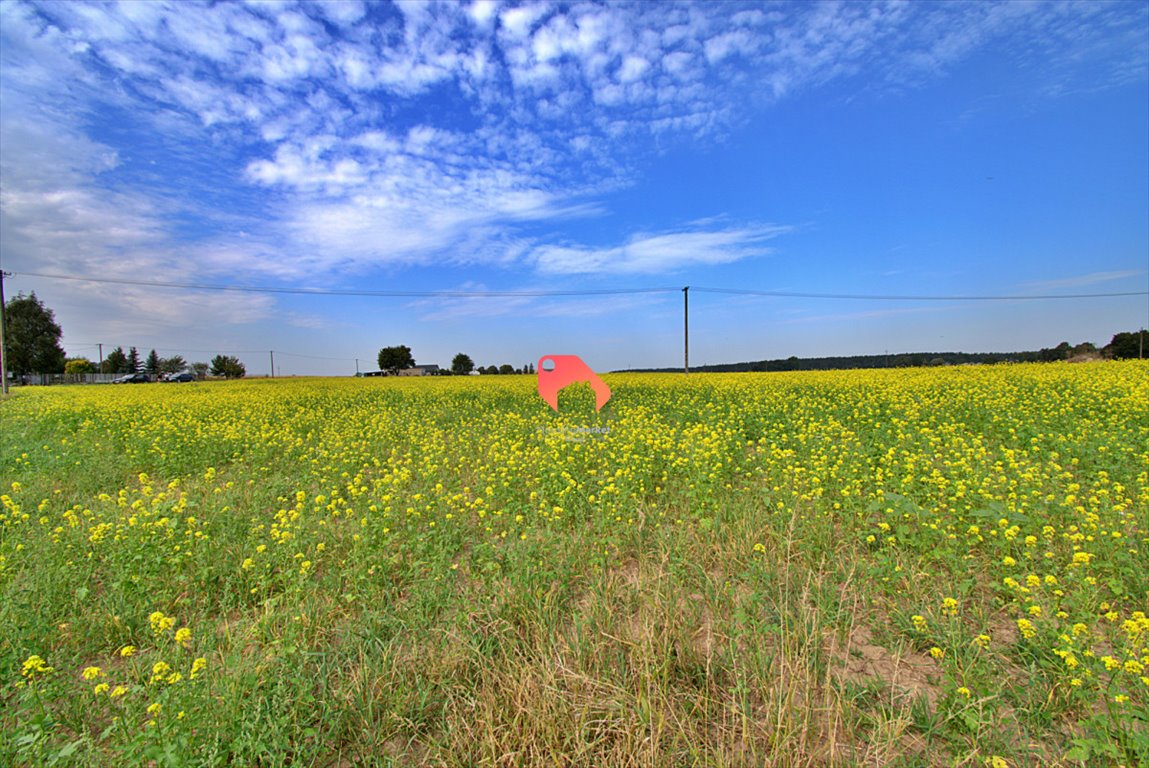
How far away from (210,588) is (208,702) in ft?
6.03

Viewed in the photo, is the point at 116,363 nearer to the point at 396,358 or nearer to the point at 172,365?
the point at 172,365

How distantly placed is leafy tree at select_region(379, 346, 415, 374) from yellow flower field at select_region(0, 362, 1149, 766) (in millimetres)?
62479

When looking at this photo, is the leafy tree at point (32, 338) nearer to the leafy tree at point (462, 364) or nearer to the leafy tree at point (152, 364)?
the leafy tree at point (152, 364)

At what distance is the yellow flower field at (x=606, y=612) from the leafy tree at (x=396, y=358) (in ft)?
205

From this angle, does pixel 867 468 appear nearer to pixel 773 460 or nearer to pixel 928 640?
pixel 773 460

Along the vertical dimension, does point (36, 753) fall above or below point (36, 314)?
below

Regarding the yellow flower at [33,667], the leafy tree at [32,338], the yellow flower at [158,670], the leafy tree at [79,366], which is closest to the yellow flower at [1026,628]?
the yellow flower at [158,670]

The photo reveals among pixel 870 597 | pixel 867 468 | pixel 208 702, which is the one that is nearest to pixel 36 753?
pixel 208 702

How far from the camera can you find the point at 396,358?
6600cm

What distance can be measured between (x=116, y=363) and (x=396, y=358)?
162ft

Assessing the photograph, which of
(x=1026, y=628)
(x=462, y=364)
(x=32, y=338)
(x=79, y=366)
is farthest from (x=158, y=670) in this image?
(x=79, y=366)

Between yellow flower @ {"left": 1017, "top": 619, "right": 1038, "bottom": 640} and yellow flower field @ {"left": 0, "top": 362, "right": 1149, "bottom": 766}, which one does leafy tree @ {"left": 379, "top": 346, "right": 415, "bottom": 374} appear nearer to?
yellow flower field @ {"left": 0, "top": 362, "right": 1149, "bottom": 766}

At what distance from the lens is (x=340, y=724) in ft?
7.39

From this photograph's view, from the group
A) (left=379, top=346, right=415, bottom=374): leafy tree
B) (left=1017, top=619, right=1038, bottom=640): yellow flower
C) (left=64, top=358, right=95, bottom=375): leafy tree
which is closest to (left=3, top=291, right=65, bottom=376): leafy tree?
(left=64, top=358, right=95, bottom=375): leafy tree
